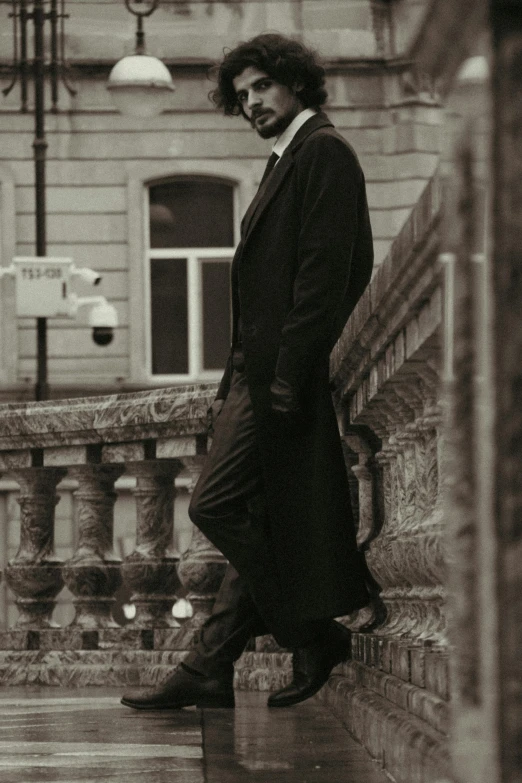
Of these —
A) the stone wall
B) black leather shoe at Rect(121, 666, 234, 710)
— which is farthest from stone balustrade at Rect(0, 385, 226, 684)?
the stone wall

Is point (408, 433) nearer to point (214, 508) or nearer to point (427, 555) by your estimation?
point (427, 555)

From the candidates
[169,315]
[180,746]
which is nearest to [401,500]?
[180,746]

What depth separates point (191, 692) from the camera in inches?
195

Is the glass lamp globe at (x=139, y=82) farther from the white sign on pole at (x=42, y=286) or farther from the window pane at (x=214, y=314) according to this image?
the window pane at (x=214, y=314)

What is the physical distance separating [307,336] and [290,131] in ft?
2.13

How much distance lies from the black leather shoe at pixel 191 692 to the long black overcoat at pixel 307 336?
22.7 inches

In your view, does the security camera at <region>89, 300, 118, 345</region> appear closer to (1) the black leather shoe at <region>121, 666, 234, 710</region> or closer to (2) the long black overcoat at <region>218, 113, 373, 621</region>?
(1) the black leather shoe at <region>121, 666, 234, 710</region>

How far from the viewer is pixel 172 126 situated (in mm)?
20094

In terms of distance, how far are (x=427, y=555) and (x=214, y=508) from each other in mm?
1102

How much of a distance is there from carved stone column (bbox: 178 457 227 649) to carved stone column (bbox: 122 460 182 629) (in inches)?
8.5

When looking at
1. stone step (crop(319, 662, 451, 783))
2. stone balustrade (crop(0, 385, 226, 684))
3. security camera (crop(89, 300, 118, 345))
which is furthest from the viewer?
security camera (crop(89, 300, 118, 345))

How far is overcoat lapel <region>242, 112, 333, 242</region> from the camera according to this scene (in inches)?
179

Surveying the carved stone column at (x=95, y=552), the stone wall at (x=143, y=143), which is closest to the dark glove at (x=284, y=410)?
the carved stone column at (x=95, y=552)

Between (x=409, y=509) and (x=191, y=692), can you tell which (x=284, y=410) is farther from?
(x=191, y=692)
